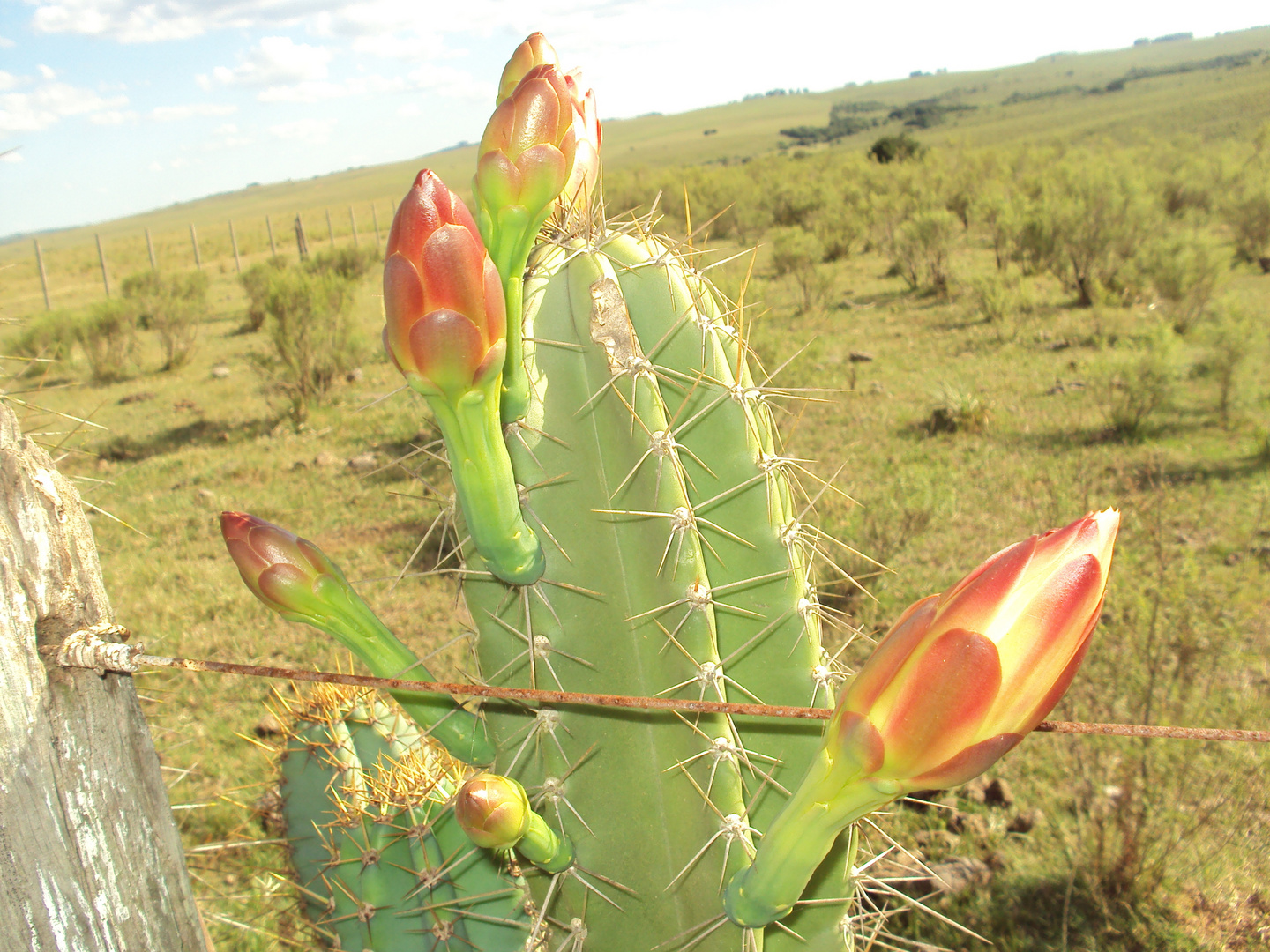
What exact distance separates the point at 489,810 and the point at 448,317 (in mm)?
515

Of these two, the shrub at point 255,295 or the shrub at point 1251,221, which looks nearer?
the shrub at point 1251,221

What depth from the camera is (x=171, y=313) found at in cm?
1172

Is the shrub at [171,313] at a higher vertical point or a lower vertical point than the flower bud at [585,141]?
higher

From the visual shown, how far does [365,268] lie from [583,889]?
17.7 meters

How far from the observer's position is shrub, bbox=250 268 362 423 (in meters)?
8.88

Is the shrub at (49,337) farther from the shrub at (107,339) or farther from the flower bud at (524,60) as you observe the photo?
the flower bud at (524,60)

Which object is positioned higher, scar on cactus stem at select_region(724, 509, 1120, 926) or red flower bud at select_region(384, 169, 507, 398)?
red flower bud at select_region(384, 169, 507, 398)

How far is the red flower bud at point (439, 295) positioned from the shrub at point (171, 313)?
12754mm

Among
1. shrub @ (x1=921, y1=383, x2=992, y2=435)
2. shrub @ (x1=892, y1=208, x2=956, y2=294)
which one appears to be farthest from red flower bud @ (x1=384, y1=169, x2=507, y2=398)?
shrub @ (x1=892, y1=208, x2=956, y2=294)

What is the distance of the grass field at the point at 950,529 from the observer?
270 cm

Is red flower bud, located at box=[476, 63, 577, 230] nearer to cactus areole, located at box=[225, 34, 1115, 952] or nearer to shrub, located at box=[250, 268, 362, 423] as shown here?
cactus areole, located at box=[225, 34, 1115, 952]

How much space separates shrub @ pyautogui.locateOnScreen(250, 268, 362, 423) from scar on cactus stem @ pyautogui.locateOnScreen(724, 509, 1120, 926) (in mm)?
8662

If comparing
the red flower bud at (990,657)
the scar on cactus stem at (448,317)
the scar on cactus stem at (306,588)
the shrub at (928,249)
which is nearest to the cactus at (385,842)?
the scar on cactus stem at (306,588)

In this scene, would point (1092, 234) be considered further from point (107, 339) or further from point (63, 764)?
point (107, 339)
